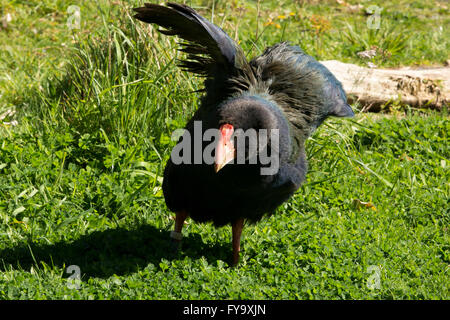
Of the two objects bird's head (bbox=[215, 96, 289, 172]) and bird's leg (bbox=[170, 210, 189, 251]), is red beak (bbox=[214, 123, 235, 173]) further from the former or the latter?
bird's leg (bbox=[170, 210, 189, 251])

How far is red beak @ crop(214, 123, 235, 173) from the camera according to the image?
2.91m

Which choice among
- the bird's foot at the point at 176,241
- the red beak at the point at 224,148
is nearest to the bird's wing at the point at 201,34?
the red beak at the point at 224,148

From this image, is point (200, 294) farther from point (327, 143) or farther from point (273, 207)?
point (327, 143)

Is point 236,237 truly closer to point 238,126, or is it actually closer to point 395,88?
point 238,126

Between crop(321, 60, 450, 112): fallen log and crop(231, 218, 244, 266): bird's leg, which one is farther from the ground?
crop(321, 60, 450, 112): fallen log

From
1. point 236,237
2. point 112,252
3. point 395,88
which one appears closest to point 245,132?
point 236,237

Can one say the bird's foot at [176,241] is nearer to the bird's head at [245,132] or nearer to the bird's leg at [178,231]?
the bird's leg at [178,231]

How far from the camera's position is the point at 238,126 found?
2.98 m

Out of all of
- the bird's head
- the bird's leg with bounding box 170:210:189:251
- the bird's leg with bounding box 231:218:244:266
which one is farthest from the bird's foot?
the bird's head

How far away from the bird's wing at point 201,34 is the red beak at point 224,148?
57 centimetres

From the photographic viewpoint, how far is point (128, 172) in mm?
4340

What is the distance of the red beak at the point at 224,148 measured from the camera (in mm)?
2912

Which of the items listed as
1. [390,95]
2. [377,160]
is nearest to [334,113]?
[377,160]

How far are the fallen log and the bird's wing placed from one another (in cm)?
277
